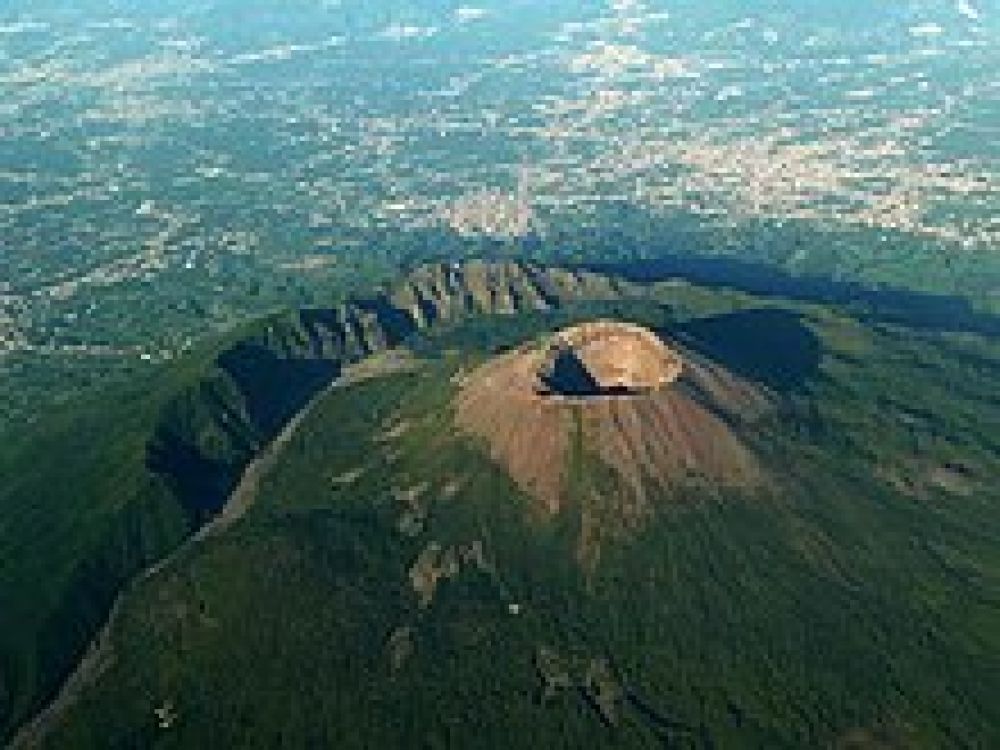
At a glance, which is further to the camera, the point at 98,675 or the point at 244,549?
the point at 244,549

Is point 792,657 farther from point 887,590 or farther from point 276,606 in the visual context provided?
point 276,606

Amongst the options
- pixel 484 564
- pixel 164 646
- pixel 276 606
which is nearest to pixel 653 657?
pixel 484 564

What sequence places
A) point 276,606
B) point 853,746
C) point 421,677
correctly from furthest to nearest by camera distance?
point 276,606
point 421,677
point 853,746

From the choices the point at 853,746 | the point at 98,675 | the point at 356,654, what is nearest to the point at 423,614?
the point at 356,654

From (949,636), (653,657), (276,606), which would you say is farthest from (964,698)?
(276,606)

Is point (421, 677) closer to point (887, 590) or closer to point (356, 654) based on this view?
point (356, 654)

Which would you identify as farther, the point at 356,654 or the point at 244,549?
the point at 244,549

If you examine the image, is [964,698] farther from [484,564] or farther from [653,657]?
[484,564]

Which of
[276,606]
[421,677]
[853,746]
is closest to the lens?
[853,746]
